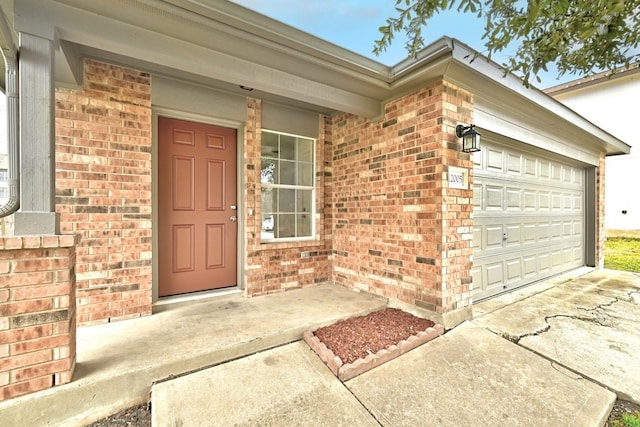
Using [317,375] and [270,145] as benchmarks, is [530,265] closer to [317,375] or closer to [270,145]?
[317,375]

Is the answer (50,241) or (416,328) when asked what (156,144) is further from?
(416,328)

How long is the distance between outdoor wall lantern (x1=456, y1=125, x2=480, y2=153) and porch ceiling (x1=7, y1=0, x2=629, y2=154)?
504mm

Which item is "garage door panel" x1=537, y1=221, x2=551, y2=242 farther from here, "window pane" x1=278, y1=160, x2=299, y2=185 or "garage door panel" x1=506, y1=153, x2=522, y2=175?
"window pane" x1=278, y1=160, x2=299, y2=185

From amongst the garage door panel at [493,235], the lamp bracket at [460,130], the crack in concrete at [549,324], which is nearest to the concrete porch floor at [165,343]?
the crack in concrete at [549,324]

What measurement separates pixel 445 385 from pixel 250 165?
3003 millimetres

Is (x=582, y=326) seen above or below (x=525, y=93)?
below

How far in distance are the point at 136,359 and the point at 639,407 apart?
138 inches

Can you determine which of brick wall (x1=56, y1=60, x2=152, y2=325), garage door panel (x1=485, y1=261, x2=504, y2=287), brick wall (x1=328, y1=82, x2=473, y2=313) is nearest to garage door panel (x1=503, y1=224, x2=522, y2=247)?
garage door panel (x1=485, y1=261, x2=504, y2=287)

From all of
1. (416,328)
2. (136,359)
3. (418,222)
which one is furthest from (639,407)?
(136,359)

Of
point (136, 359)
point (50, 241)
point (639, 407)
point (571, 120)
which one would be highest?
point (571, 120)

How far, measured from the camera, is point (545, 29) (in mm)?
1602

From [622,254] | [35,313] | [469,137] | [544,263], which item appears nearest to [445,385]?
[469,137]

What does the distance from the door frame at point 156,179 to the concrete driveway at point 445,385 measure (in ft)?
4.81

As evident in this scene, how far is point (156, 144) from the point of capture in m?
3.08
